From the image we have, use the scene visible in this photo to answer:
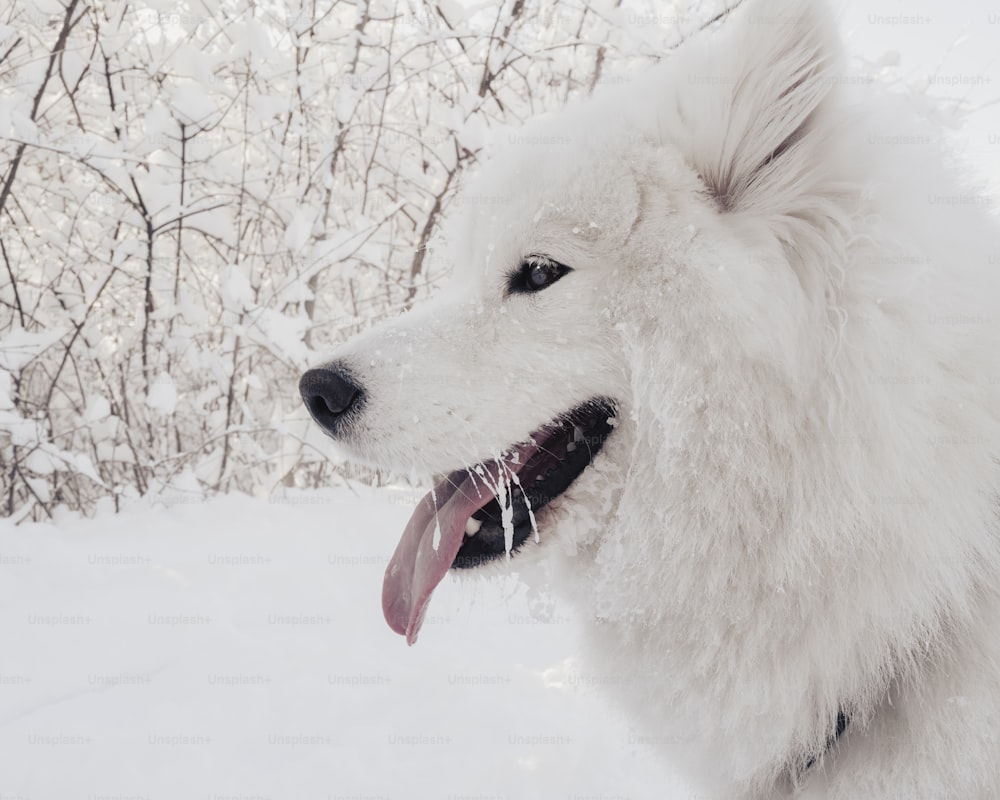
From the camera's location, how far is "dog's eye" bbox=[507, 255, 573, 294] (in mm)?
1657

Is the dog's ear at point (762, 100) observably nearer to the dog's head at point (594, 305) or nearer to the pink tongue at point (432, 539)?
the dog's head at point (594, 305)

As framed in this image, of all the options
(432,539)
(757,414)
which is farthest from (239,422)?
(757,414)

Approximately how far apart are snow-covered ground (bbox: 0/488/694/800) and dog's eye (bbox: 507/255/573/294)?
76 centimetres

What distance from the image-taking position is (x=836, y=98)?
4.64 ft

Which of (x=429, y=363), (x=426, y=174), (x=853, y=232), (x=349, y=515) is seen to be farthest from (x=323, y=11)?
(x=853, y=232)

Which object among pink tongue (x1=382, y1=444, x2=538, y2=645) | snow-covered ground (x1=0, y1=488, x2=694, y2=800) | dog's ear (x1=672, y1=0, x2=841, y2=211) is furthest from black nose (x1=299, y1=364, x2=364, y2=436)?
dog's ear (x1=672, y1=0, x2=841, y2=211)

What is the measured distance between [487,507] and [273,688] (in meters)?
1.13

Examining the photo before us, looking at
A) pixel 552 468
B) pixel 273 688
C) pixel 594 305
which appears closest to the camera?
pixel 594 305

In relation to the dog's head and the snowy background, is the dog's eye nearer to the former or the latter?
the dog's head

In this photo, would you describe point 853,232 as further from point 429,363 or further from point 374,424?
point 374,424

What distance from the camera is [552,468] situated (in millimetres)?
1721

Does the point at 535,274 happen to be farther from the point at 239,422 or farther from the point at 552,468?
the point at 239,422

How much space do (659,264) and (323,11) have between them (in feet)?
15.1

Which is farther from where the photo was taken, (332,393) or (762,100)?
(332,393)
